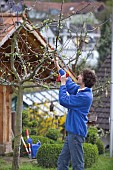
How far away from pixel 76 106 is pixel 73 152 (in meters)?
0.68

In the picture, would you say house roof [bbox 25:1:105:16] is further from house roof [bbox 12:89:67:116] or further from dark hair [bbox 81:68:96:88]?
house roof [bbox 12:89:67:116]

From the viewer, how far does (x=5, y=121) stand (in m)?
12.4

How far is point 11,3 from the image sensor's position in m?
9.73

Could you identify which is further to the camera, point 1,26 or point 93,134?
point 93,134

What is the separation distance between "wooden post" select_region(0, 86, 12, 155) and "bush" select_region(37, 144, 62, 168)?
1.29 metres

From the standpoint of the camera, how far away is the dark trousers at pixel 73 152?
26.1 feet

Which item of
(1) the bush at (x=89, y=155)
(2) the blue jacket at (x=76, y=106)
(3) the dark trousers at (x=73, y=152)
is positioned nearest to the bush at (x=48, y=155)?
(1) the bush at (x=89, y=155)

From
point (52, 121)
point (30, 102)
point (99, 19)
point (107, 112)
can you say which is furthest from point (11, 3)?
point (99, 19)

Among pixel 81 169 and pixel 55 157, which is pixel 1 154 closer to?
pixel 55 157

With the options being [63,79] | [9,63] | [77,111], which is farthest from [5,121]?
[77,111]

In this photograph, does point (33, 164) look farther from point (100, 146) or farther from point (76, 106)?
point (76, 106)

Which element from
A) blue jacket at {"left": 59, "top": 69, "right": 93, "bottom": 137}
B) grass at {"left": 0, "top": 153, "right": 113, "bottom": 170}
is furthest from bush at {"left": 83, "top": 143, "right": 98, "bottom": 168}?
blue jacket at {"left": 59, "top": 69, "right": 93, "bottom": 137}

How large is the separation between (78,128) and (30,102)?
10.8 meters

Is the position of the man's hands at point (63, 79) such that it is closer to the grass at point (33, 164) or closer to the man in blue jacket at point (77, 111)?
the man in blue jacket at point (77, 111)
